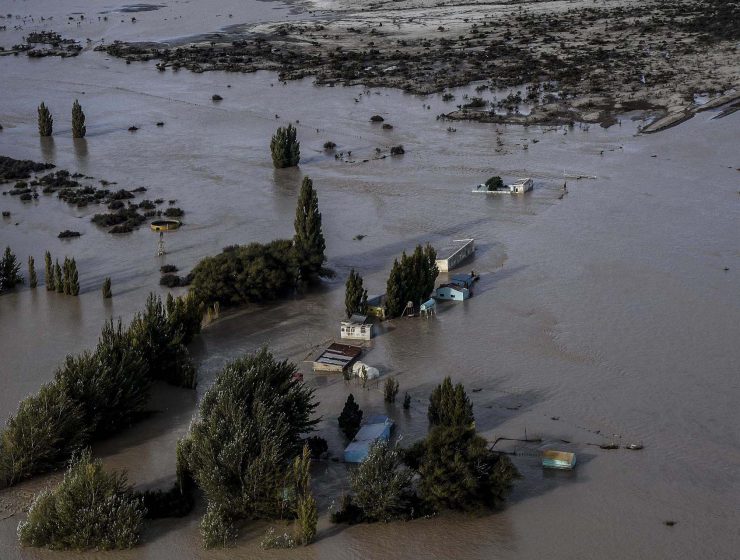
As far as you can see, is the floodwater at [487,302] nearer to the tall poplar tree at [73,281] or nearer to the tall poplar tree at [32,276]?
the tall poplar tree at [32,276]

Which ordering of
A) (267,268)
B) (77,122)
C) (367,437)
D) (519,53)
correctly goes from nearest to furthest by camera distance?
(367,437) → (267,268) → (77,122) → (519,53)

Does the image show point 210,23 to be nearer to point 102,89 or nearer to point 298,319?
point 102,89

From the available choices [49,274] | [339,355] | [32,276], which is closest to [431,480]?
[339,355]

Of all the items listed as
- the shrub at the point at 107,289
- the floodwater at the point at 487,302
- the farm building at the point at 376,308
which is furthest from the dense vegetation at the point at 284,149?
the farm building at the point at 376,308

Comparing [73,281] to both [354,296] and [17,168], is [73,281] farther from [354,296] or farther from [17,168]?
[17,168]

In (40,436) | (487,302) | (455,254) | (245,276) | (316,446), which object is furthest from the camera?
(455,254)

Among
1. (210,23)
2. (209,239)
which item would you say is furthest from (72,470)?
(210,23)
